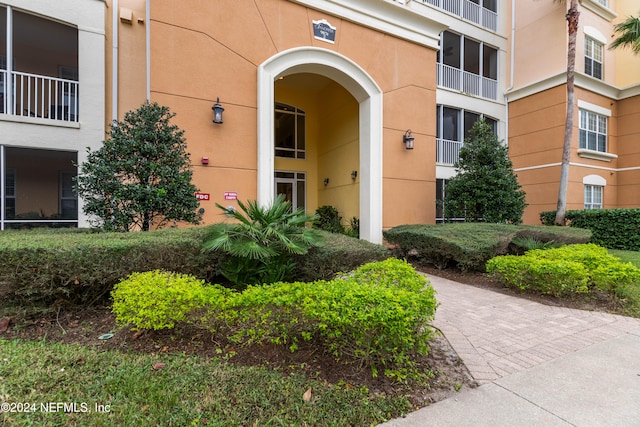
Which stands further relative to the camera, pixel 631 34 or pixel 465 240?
pixel 631 34

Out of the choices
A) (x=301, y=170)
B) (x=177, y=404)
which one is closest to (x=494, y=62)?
(x=301, y=170)

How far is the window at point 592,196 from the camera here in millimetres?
13820

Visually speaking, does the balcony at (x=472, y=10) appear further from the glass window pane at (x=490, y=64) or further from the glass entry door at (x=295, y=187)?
the glass entry door at (x=295, y=187)

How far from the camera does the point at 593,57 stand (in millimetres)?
13711

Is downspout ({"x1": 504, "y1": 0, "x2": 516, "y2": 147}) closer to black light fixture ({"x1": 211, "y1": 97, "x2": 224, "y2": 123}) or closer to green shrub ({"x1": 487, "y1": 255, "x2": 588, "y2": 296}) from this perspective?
green shrub ({"x1": 487, "y1": 255, "x2": 588, "y2": 296})

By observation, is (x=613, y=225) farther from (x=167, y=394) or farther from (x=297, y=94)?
(x=167, y=394)

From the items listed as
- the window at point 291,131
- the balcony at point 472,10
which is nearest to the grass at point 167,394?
the window at point 291,131

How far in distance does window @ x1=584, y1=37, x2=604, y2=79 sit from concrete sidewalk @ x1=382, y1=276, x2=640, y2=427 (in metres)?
14.5

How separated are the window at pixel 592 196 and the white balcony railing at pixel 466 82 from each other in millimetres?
5978

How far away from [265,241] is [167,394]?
6.33ft

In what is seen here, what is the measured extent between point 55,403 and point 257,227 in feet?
8.08

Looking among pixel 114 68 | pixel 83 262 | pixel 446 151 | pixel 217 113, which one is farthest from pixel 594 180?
pixel 114 68

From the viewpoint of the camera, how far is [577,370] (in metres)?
2.86

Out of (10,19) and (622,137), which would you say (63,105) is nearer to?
(10,19)
